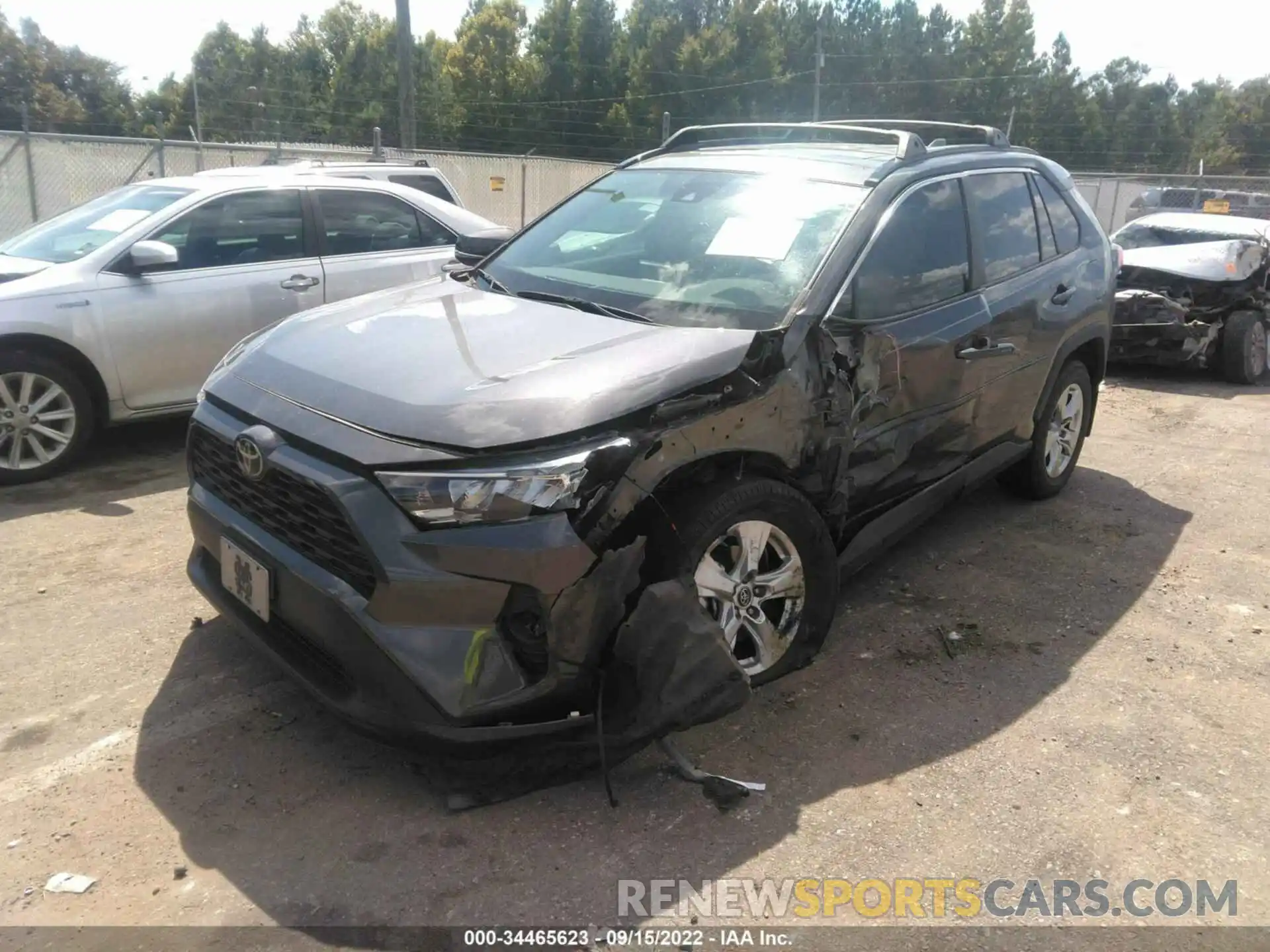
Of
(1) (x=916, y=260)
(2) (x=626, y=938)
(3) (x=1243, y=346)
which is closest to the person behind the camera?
(2) (x=626, y=938)

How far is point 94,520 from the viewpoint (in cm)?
478

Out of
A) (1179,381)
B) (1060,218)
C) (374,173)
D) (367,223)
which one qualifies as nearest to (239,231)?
(367,223)

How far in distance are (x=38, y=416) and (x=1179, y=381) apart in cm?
984

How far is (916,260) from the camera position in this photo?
3818mm

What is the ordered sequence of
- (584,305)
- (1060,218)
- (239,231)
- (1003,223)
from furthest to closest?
(239,231) < (1060,218) < (1003,223) < (584,305)

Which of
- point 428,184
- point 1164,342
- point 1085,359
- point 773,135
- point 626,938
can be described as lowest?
point 626,938

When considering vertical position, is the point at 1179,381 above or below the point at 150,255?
below

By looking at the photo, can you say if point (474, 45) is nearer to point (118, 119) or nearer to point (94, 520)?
point (118, 119)

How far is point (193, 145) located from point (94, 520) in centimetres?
979

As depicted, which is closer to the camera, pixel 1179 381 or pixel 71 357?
pixel 71 357

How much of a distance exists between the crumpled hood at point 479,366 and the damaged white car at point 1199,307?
7.68m

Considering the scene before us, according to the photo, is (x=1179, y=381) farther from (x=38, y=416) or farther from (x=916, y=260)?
(x=38, y=416)

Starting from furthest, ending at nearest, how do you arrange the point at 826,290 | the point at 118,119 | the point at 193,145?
1. the point at 118,119
2. the point at 193,145
3. the point at 826,290

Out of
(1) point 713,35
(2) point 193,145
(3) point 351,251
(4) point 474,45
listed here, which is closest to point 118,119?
(4) point 474,45
